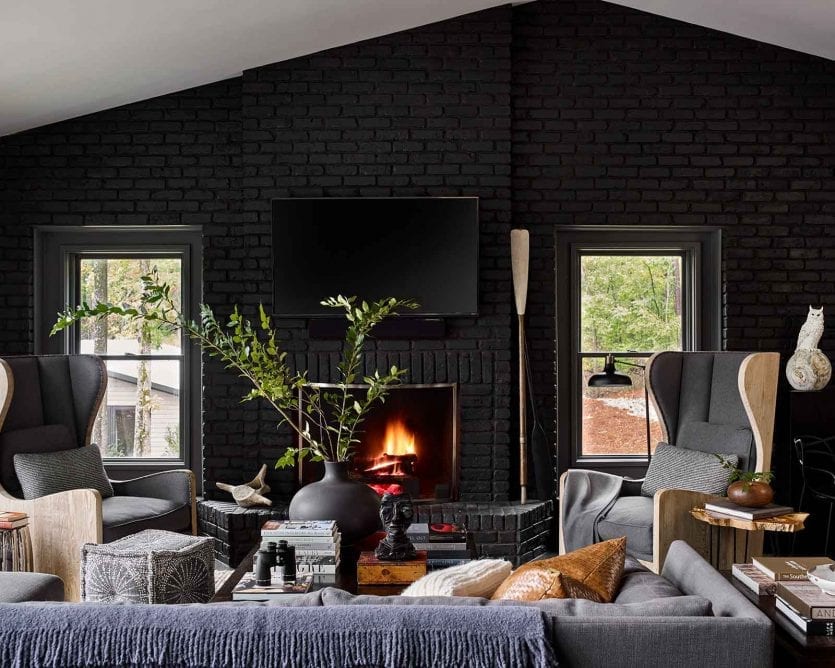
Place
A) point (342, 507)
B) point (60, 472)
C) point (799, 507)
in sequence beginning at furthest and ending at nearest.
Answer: point (799, 507) → point (60, 472) → point (342, 507)

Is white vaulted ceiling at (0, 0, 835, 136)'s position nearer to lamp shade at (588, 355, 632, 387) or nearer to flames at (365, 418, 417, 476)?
lamp shade at (588, 355, 632, 387)

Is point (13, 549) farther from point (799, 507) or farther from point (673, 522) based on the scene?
point (799, 507)

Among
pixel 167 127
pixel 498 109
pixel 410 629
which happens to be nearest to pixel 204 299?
pixel 167 127

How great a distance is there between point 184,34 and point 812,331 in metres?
3.64

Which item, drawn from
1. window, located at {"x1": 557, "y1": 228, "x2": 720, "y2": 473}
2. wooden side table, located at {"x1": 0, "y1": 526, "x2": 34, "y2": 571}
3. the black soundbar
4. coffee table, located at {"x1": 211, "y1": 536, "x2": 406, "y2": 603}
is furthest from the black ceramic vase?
window, located at {"x1": 557, "y1": 228, "x2": 720, "y2": 473}

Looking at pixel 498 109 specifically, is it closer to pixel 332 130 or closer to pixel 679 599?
pixel 332 130

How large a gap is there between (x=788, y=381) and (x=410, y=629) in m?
3.86

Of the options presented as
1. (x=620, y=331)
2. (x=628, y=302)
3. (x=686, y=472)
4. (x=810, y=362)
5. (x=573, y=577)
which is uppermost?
(x=628, y=302)

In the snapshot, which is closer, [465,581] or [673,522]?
[465,581]

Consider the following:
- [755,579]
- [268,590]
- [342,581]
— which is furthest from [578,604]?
[342,581]

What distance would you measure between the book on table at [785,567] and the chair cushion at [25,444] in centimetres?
308

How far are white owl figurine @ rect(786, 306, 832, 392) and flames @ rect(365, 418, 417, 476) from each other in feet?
6.94

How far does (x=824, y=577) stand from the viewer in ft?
6.73

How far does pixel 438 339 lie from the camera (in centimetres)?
476
